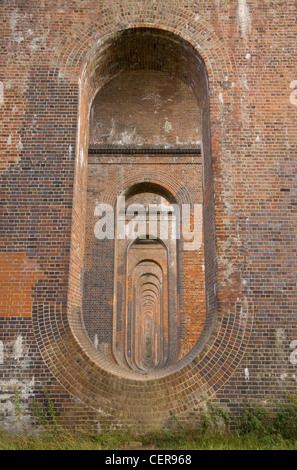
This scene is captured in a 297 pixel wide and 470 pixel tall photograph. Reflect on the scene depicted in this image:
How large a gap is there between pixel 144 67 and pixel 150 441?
258 inches

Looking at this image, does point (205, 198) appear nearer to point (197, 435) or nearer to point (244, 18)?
point (244, 18)

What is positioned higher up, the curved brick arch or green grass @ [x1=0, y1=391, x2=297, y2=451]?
the curved brick arch

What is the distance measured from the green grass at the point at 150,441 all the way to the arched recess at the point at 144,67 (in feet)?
3.66

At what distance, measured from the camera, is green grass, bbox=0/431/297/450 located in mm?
3924

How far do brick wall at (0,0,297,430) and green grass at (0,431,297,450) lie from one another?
0.17 meters

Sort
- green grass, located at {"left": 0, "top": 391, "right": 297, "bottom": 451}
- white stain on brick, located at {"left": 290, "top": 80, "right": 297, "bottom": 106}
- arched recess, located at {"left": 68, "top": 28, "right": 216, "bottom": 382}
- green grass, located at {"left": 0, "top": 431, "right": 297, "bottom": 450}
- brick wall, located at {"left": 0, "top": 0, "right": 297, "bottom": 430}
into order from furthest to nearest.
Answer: white stain on brick, located at {"left": 290, "top": 80, "right": 297, "bottom": 106} < arched recess, located at {"left": 68, "top": 28, "right": 216, "bottom": 382} < brick wall, located at {"left": 0, "top": 0, "right": 297, "bottom": 430} < green grass, located at {"left": 0, "top": 391, "right": 297, "bottom": 451} < green grass, located at {"left": 0, "top": 431, "right": 297, "bottom": 450}

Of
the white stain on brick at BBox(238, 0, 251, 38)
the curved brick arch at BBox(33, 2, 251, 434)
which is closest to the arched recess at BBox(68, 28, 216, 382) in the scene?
the curved brick arch at BBox(33, 2, 251, 434)

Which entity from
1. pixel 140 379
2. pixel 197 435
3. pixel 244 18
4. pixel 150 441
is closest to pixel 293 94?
pixel 244 18

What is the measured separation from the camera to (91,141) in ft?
39.7

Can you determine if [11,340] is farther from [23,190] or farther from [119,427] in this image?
[23,190]

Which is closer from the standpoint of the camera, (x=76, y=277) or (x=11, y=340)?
(x=11, y=340)

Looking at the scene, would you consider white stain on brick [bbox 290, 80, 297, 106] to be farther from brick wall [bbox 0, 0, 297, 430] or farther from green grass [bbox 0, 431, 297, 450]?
green grass [bbox 0, 431, 297, 450]
